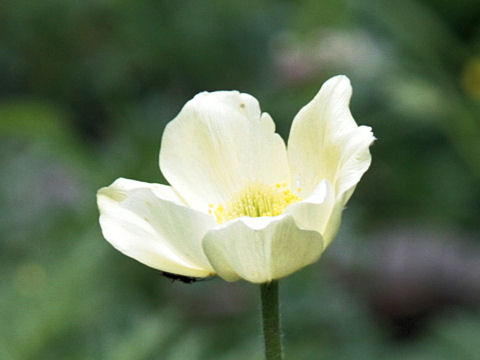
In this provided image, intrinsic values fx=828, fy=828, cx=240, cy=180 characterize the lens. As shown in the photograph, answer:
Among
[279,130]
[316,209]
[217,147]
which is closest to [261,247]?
[316,209]

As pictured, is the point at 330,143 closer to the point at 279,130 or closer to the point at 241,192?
the point at 241,192

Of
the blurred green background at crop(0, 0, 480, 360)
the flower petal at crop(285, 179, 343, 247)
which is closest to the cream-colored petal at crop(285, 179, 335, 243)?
the flower petal at crop(285, 179, 343, 247)

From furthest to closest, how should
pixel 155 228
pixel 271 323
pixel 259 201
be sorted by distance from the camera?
pixel 259 201
pixel 155 228
pixel 271 323

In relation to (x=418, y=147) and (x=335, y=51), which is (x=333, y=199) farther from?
(x=418, y=147)

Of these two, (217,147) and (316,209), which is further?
(217,147)

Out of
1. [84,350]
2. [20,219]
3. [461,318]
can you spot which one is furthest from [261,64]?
[84,350]

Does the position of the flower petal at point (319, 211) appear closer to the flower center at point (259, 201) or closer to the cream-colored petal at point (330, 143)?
the cream-colored petal at point (330, 143)
